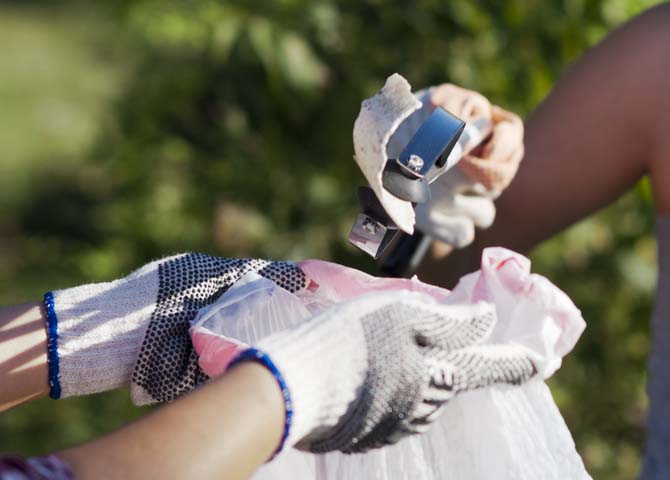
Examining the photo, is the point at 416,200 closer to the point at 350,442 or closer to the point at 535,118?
the point at 350,442

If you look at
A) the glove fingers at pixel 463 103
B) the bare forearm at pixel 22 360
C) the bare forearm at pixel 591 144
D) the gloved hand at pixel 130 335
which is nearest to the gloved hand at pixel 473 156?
the glove fingers at pixel 463 103

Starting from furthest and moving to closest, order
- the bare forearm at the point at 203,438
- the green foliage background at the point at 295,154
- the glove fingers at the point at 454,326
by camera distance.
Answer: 1. the green foliage background at the point at 295,154
2. the glove fingers at the point at 454,326
3. the bare forearm at the point at 203,438

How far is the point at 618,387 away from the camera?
241 centimetres

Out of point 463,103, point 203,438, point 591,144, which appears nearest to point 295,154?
point 591,144

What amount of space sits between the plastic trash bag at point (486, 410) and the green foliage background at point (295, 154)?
1089mm

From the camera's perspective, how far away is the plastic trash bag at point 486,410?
2.76 feet

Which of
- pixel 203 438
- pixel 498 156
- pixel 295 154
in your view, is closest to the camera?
pixel 203 438

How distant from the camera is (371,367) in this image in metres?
0.73

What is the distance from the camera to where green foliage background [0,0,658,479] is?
1968mm

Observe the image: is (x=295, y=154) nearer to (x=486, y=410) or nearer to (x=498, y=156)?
(x=498, y=156)

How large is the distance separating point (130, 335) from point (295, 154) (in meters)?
1.23

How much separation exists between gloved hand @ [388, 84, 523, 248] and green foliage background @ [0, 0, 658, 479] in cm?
75

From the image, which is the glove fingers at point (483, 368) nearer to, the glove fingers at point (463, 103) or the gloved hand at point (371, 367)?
the gloved hand at point (371, 367)

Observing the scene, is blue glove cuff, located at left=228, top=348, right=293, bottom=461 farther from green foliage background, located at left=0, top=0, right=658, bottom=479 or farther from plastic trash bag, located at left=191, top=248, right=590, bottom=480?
green foliage background, located at left=0, top=0, right=658, bottom=479
